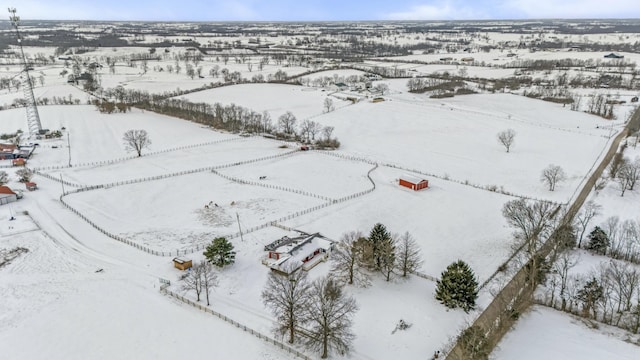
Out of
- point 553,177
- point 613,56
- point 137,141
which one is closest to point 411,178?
point 553,177

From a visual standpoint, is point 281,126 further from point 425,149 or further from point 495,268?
point 495,268

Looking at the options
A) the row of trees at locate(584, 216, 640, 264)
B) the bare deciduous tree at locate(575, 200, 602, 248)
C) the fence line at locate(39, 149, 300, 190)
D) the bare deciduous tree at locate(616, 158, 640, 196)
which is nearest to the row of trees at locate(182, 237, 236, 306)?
the fence line at locate(39, 149, 300, 190)

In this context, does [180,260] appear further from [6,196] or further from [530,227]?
[530,227]

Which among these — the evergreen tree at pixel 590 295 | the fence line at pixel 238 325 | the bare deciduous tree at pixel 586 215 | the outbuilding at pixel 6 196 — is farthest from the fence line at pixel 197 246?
the evergreen tree at pixel 590 295

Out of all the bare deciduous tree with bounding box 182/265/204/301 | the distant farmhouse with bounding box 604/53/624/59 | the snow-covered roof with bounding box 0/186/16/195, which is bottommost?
the bare deciduous tree with bounding box 182/265/204/301

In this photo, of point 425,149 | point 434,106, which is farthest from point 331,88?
point 425,149

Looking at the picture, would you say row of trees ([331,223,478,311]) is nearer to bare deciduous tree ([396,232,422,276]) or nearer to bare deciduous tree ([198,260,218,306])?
bare deciduous tree ([396,232,422,276])
